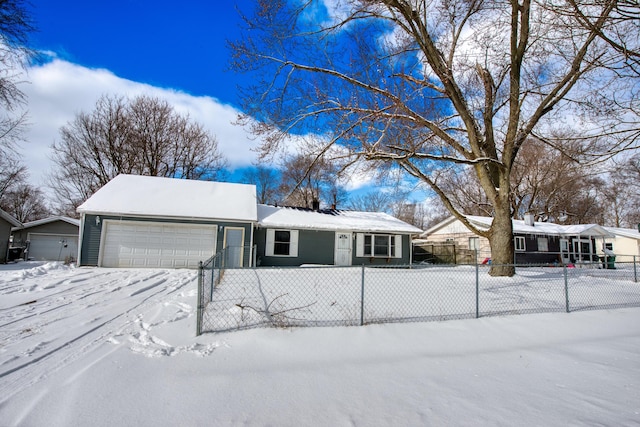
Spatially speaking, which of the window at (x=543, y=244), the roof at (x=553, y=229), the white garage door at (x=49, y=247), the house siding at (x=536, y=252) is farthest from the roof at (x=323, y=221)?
the white garage door at (x=49, y=247)

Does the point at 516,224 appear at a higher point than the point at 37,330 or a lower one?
higher

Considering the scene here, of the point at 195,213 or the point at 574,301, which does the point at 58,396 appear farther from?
the point at 195,213

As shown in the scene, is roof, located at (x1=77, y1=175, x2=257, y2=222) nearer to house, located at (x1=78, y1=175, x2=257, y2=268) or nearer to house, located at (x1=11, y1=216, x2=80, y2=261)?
house, located at (x1=78, y1=175, x2=257, y2=268)

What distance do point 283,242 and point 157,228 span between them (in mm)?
5757

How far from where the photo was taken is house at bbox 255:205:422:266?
53.4 feet

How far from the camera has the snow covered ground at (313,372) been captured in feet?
8.80

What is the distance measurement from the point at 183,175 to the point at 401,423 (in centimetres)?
2782

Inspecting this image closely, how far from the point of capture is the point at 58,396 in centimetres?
280

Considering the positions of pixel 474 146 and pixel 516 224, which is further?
pixel 516 224

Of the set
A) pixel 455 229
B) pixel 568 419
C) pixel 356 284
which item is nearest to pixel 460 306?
pixel 356 284

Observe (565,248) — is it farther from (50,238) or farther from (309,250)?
(50,238)

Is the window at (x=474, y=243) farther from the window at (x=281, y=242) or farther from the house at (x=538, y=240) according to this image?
the window at (x=281, y=242)

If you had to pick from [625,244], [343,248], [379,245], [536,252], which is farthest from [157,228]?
[625,244]

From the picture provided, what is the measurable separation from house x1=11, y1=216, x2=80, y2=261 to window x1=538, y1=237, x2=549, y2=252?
107 ft
